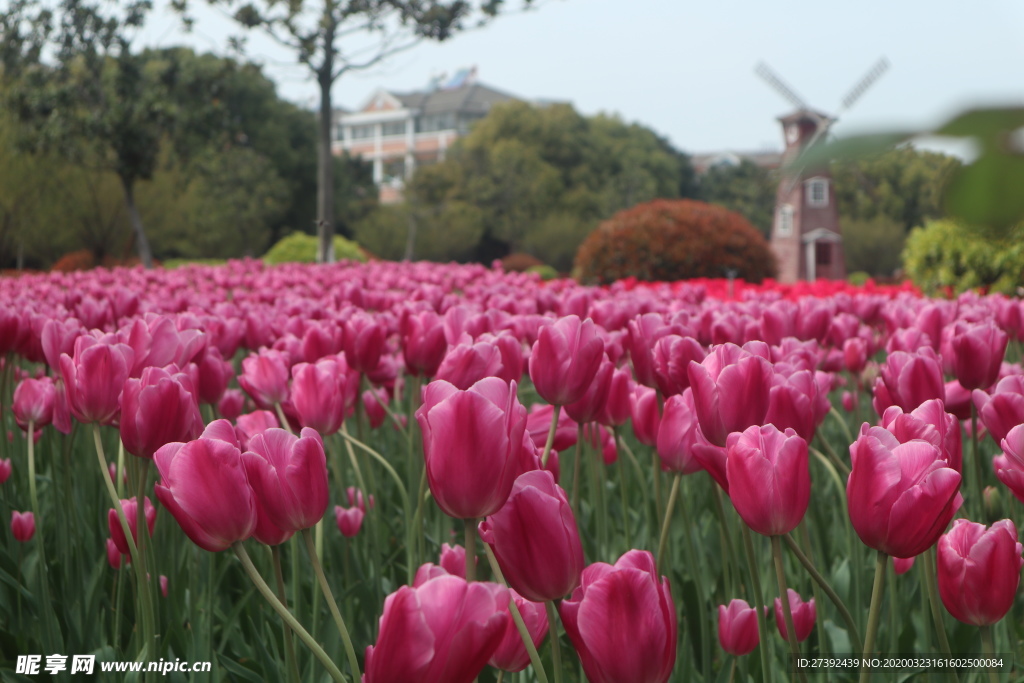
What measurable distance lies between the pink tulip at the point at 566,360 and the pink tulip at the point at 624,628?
0.67m

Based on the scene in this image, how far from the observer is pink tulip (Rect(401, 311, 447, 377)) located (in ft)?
7.65

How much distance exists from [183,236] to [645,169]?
86.0 ft

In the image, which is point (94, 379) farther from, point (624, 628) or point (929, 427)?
point (929, 427)

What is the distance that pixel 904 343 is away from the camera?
2.26 m

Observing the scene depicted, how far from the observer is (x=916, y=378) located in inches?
62.7

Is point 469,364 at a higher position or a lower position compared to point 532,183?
lower

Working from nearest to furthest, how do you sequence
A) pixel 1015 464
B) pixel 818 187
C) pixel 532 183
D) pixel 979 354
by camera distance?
pixel 818 187 < pixel 1015 464 < pixel 979 354 < pixel 532 183

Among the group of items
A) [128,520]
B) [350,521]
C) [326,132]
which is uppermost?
[326,132]

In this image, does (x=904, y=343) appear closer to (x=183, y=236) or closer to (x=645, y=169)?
(x=183, y=236)

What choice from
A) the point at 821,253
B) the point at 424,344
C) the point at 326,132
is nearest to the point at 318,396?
the point at 424,344

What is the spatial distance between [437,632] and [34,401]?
179 cm

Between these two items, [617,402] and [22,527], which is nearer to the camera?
[617,402]

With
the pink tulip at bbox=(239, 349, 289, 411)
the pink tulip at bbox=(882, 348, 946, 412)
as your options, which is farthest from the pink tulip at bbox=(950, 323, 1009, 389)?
the pink tulip at bbox=(239, 349, 289, 411)

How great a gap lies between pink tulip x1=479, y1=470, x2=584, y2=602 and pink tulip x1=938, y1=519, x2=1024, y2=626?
1.75 ft
